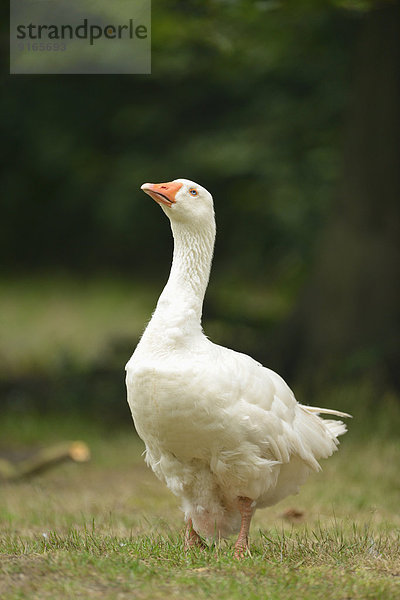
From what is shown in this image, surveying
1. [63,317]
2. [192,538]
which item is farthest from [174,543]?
[63,317]

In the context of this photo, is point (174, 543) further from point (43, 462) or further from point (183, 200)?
point (43, 462)

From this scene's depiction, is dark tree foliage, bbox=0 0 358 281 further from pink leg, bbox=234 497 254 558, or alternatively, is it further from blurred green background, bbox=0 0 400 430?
pink leg, bbox=234 497 254 558

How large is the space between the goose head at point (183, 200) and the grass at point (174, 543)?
190 centimetres

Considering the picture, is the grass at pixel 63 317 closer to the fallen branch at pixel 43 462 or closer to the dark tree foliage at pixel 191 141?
the dark tree foliage at pixel 191 141

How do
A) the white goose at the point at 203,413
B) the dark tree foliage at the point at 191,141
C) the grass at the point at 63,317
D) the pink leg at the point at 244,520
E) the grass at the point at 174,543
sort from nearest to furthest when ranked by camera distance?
1. the grass at the point at 174,543
2. the white goose at the point at 203,413
3. the pink leg at the point at 244,520
4. the dark tree foliage at the point at 191,141
5. the grass at the point at 63,317

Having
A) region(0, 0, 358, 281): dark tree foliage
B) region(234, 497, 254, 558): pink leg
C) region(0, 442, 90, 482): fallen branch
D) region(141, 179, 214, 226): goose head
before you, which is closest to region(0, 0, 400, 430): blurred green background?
region(0, 0, 358, 281): dark tree foliage

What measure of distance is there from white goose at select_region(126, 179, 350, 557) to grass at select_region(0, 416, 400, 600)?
11.1 inches

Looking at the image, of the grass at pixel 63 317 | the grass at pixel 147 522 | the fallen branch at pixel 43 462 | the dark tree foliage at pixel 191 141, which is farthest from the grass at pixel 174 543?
the dark tree foliage at pixel 191 141

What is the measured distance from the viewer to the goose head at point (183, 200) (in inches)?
206

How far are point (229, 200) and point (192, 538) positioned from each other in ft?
45.6

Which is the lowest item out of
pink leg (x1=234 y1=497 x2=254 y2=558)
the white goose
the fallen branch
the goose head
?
the fallen branch

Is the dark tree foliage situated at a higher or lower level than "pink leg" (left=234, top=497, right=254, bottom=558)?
higher

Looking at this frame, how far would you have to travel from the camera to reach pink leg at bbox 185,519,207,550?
5.18 meters

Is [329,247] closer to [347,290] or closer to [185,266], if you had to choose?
Result: [347,290]
